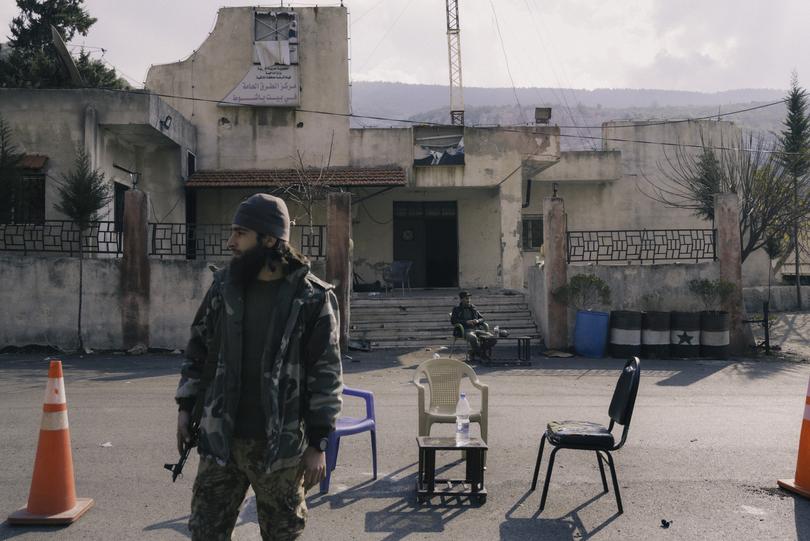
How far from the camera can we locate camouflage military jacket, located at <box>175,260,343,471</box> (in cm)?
279

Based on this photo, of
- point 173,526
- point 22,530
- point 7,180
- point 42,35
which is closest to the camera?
point 22,530

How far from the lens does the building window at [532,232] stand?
80.9 feet

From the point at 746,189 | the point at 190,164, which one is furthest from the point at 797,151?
the point at 190,164

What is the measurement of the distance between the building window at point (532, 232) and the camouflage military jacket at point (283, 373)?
2223cm

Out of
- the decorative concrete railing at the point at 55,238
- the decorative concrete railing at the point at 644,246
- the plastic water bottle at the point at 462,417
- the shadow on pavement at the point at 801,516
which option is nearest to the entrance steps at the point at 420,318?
the decorative concrete railing at the point at 644,246

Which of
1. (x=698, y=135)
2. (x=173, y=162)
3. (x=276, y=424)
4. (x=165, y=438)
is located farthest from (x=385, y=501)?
(x=698, y=135)

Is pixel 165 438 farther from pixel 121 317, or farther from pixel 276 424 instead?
pixel 121 317

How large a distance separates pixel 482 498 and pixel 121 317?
11.2 meters

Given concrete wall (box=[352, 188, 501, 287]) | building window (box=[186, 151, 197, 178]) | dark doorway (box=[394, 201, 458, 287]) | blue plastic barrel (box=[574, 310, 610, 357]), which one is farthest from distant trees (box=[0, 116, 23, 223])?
blue plastic barrel (box=[574, 310, 610, 357])

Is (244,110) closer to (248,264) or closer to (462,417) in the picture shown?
(462,417)

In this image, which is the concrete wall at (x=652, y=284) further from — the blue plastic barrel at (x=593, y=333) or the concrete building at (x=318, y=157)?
the concrete building at (x=318, y=157)

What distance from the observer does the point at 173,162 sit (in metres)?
19.5

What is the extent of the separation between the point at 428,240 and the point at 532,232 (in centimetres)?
426

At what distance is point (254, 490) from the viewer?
285 centimetres
